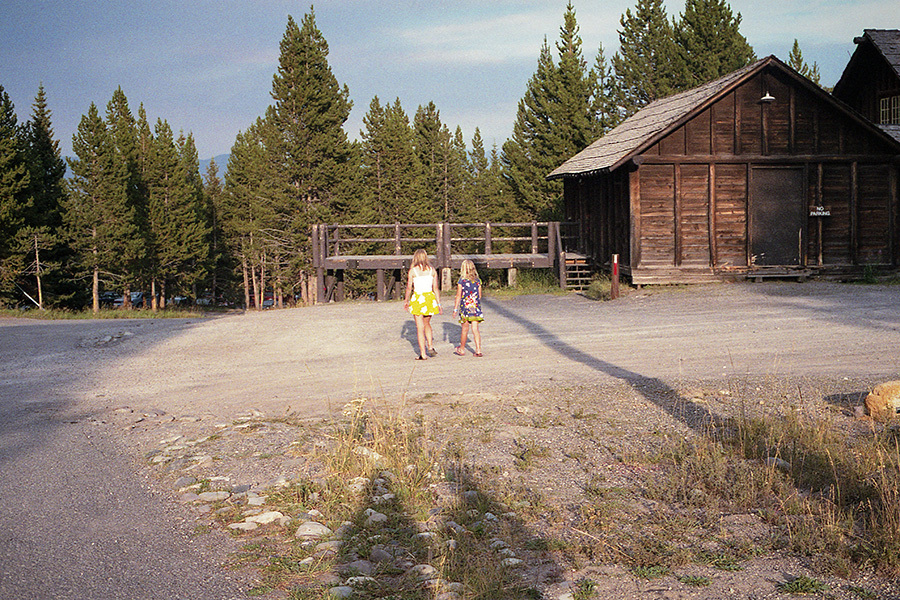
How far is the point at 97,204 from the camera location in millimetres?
49875

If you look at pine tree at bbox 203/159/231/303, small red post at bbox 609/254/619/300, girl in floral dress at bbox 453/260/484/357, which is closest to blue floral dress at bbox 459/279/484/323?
girl in floral dress at bbox 453/260/484/357

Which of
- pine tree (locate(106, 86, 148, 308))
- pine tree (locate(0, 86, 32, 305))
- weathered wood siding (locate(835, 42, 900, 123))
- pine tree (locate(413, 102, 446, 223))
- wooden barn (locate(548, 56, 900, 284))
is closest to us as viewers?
wooden barn (locate(548, 56, 900, 284))

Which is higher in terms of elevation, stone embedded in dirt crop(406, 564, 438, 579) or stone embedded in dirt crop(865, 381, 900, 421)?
stone embedded in dirt crop(865, 381, 900, 421)

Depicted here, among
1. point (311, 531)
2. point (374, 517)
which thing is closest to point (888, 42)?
point (374, 517)

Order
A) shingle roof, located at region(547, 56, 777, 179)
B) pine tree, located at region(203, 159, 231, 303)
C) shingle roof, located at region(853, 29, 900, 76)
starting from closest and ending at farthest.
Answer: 1. shingle roof, located at region(547, 56, 777, 179)
2. shingle roof, located at region(853, 29, 900, 76)
3. pine tree, located at region(203, 159, 231, 303)

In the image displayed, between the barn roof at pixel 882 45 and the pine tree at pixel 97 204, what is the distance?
40.7 meters

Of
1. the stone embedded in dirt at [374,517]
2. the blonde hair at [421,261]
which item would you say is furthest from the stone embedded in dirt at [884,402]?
the blonde hair at [421,261]

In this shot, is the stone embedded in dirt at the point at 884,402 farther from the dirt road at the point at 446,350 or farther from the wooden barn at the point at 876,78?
the wooden barn at the point at 876,78

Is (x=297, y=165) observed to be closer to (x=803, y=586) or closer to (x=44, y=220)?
(x=44, y=220)

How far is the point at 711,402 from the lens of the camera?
31.2 feet

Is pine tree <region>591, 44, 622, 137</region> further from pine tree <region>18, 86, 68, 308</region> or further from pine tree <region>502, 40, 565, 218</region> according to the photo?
pine tree <region>18, 86, 68, 308</region>

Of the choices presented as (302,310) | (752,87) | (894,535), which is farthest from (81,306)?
(894,535)

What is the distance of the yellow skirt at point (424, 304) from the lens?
43.5 ft

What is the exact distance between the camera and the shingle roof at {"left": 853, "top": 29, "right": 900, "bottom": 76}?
2788 centimetres
